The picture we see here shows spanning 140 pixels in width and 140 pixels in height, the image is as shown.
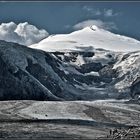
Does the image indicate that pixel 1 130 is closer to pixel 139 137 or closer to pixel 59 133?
pixel 59 133

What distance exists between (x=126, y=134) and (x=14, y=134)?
3798cm

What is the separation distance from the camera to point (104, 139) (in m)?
158

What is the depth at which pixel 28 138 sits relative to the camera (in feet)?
522

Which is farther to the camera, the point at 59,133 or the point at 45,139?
the point at 59,133

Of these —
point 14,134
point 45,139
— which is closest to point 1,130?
point 14,134

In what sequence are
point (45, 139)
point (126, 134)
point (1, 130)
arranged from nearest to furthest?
→ point (45, 139)
point (126, 134)
point (1, 130)

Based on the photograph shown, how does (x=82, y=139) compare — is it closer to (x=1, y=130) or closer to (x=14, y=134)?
(x=14, y=134)

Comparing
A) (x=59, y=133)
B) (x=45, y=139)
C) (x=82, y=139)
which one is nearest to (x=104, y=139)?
(x=82, y=139)

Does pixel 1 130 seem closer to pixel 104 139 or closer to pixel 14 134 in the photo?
pixel 14 134

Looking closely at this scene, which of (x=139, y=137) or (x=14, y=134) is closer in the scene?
(x=139, y=137)

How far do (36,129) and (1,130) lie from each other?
1564cm

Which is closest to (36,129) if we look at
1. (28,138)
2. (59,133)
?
(59,133)

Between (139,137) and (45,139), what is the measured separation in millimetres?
30078

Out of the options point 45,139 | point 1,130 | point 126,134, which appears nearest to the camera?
point 45,139
